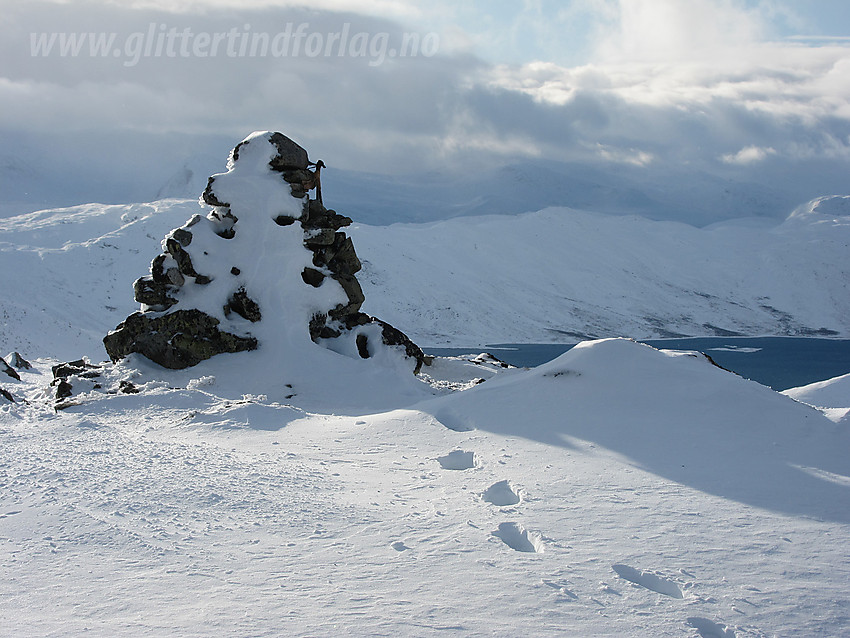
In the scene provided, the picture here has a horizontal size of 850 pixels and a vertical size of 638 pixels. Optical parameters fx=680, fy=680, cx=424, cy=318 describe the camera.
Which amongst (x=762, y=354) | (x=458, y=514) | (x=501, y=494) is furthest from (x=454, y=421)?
(x=762, y=354)

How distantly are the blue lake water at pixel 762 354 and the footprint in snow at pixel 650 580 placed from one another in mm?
42298

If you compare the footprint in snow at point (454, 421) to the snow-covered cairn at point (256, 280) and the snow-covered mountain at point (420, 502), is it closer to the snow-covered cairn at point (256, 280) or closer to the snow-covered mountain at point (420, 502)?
the snow-covered mountain at point (420, 502)

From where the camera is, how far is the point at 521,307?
95500 mm

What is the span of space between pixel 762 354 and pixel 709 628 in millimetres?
74650

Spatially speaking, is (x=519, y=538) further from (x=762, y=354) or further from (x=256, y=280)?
(x=762, y=354)

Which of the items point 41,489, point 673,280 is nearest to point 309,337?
point 41,489

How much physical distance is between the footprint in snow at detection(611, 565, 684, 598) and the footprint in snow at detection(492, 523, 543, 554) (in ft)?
2.68

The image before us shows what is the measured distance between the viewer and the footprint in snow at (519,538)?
6378 millimetres

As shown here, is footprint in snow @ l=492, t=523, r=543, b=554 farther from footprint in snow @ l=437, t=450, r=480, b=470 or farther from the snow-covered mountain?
footprint in snow @ l=437, t=450, r=480, b=470

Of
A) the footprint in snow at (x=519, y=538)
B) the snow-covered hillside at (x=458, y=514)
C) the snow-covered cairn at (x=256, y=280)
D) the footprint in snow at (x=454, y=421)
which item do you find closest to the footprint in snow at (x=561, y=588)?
the snow-covered hillside at (x=458, y=514)

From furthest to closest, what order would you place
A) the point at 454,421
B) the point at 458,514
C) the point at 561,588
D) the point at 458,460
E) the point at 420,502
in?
1. the point at 454,421
2. the point at 458,460
3. the point at 420,502
4. the point at 458,514
5. the point at 561,588

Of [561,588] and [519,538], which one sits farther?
[519,538]

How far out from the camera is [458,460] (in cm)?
1000

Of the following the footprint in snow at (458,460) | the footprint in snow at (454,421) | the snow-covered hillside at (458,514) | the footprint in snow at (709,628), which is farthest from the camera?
the footprint in snow at (454,421)
